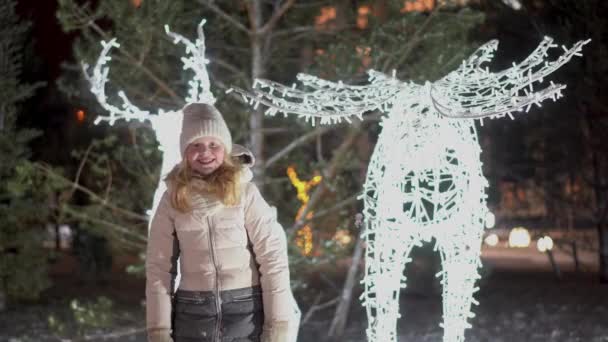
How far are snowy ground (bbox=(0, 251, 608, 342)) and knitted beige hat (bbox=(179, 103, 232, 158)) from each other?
4.31m

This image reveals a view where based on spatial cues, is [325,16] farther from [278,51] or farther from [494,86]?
[494,86]

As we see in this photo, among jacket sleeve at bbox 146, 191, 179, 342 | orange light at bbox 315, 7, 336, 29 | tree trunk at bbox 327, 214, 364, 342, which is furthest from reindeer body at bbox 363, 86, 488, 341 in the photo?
orange light at bbox 315, 7, 336, 29

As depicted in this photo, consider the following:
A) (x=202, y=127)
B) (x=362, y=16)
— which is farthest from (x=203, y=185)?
(x=362, y=16)

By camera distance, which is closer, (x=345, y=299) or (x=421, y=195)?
(x=421, y=195)

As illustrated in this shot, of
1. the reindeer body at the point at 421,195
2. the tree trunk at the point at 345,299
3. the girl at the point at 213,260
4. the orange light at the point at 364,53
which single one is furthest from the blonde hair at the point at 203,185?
the tree trunk at the point at 345,299

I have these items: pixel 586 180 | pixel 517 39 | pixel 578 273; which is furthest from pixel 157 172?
pixel 578 273

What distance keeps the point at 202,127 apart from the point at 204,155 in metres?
0.11

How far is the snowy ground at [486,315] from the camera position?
7461 mm

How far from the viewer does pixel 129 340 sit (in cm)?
803

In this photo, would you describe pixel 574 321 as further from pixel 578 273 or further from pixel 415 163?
pixel 578 273

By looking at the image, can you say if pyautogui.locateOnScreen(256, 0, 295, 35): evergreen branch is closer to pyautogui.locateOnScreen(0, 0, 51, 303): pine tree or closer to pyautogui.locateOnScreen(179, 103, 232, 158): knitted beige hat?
pyautogui.locateOnScreen(0, 0, 51, 303): pine tree

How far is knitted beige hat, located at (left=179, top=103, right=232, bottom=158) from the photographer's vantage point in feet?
9.91

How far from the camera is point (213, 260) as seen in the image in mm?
2887

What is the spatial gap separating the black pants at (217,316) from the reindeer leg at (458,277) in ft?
6.26
